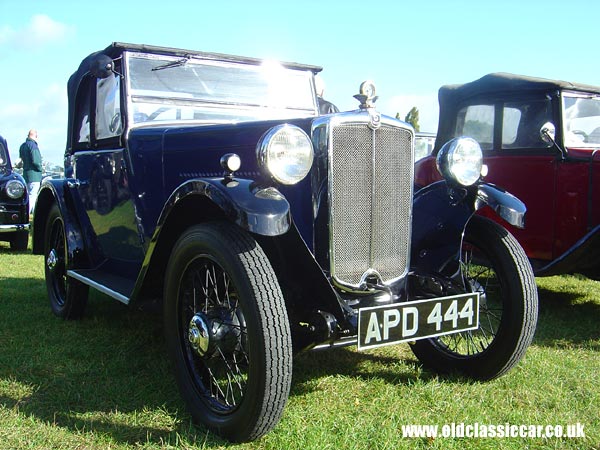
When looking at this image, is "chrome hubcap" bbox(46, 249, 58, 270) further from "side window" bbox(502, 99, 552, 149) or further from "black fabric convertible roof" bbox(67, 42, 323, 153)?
"side window" bbox(502, 99, 552, 149)

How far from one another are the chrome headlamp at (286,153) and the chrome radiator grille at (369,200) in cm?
18

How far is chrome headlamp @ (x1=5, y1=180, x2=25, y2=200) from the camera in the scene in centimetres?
734

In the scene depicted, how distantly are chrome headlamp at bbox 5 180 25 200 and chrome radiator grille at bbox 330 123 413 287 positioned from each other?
628cm

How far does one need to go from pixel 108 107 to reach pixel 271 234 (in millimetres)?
2068

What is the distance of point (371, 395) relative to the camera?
104 inches

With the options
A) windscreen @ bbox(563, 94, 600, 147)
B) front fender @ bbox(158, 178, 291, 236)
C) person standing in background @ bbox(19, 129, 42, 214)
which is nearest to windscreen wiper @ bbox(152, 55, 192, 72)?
front fender @ bbox(158, 178, 291, 236)

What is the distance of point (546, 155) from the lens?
4.58 m

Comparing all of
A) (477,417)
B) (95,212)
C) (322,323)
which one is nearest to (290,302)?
(322,323)

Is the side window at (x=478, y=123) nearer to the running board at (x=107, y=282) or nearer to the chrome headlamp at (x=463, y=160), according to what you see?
the chrome headlamp at (x=463, y=160)

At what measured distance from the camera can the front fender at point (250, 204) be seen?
6.80ft

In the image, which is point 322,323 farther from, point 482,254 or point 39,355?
point 39,355

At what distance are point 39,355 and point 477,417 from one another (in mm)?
2362

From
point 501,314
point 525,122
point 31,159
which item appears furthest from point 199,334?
point 31,159

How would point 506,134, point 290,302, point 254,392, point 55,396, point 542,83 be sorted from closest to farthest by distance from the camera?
point 254,392
point 290,302
point 55,396
point 542,83
point 506,134
